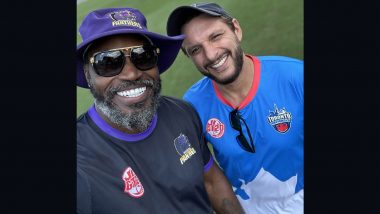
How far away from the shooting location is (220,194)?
9.12 feet

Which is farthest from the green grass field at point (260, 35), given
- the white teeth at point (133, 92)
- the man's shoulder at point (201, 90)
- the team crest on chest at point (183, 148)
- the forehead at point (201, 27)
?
the white teeth at point (133, 92)

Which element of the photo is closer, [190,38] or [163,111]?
[163,111]

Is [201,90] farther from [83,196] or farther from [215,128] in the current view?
[83,196]

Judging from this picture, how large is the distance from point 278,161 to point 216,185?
0.54 m

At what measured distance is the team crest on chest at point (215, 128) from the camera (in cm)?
297

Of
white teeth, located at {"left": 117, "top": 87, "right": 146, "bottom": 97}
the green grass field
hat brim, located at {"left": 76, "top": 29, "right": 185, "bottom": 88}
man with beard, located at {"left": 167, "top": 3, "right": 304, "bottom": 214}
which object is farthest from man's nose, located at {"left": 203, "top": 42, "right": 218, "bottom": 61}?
the green grass field

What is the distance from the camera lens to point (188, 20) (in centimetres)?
296

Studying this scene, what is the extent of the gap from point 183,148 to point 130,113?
40cm

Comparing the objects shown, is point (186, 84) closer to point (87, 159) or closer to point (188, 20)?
point (188, 20)

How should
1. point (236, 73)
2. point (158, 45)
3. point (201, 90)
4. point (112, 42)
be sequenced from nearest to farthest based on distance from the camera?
point (112, 42)
point (158, 45)
point (236, 73)
point (201, 90)

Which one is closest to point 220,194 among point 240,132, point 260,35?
point 240,132

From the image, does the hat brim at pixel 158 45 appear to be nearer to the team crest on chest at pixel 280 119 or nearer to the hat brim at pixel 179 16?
the hat brim at pixel 179 16

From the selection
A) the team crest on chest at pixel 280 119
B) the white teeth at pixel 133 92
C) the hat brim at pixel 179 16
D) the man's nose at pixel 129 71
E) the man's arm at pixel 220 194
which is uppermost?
the hat brim at pixel 179 16
